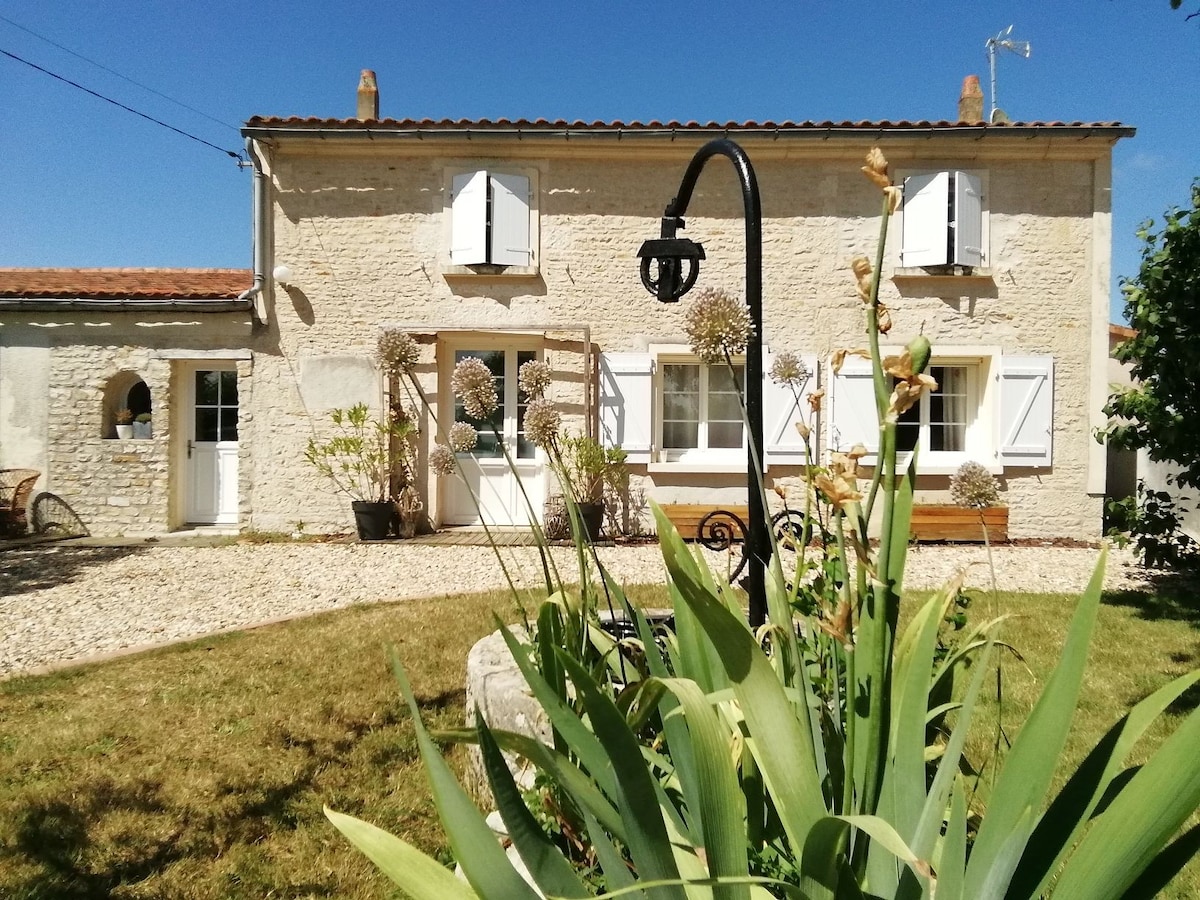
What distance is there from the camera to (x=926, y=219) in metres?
8.16

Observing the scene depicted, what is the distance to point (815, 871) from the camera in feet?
2.70

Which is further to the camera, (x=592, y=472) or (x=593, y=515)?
(x=592, y=472)

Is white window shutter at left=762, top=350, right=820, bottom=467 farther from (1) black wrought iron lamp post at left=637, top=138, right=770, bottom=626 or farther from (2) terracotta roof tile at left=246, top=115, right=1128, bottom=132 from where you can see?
(1) black wrought iron lamp post at left=637, top=138, right=770, bottom=626

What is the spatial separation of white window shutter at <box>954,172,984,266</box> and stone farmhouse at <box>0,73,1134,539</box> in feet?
0.10

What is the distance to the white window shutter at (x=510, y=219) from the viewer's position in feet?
27.0

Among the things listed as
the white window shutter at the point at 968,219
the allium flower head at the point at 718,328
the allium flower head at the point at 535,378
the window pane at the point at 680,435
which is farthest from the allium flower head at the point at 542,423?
the white window shutter at the point at 968,219

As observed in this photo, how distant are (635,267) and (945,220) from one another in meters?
3.53

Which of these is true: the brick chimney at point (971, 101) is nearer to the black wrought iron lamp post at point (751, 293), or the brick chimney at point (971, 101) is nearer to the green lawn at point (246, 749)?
the green lawn at point (246, 749)

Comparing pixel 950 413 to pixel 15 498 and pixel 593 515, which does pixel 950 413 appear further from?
pixel 15 498

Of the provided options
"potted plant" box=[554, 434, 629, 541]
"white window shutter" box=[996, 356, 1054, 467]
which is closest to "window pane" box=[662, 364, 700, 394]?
"potted plant" box=[554, 434, 629, 541]

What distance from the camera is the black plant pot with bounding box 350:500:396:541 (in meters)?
7.95

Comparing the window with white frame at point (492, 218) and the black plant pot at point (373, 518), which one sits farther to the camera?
the window with white frame at point (492, 218)

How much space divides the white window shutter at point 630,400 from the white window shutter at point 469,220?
189 cm

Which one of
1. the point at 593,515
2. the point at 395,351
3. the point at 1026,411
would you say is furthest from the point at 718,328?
the point at 1026,411
